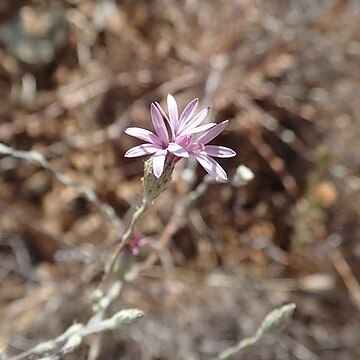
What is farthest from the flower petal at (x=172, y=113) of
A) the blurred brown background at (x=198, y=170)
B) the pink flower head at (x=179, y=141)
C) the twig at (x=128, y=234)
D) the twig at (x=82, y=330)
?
the blurred brown background at (x=198, y=170)

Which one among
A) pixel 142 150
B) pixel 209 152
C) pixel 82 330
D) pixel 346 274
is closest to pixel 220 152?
pixel 209 152

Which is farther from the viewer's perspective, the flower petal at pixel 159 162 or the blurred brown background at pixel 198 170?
the blurred brown background at pixel 198 170

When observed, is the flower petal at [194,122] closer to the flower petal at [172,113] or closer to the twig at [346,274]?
the flower petal at [172,113]

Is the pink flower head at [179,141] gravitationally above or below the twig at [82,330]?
above

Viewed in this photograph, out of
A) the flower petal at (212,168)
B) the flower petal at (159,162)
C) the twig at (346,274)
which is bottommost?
the flower petal at (212,168)

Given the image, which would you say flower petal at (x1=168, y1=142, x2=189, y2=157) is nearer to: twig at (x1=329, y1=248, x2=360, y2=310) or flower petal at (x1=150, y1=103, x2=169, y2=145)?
flower petal at (x1=150, y1=103, x2=169, y2=145)

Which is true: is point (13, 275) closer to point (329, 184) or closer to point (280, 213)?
point (280, 213)

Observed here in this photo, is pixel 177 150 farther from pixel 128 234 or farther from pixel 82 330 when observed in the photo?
pixel 82 330

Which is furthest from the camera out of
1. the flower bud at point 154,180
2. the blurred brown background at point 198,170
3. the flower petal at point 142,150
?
the blurred brown background at point 198,170

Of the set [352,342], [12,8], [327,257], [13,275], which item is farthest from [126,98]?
[352,342]
